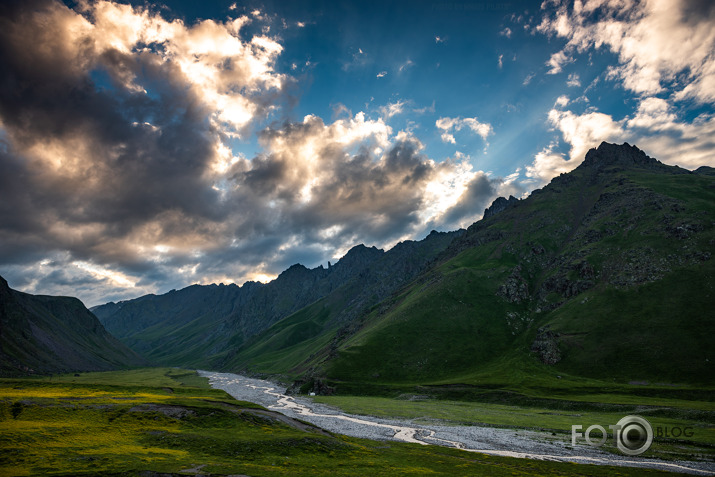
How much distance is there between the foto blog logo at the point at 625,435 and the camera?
200 ft

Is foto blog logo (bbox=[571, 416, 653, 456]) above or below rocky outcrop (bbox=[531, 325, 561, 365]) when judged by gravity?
below

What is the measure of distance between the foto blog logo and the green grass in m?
20.1

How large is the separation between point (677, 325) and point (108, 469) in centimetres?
19131

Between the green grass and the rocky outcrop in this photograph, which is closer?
the green grass

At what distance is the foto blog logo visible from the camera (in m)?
→ 61.0

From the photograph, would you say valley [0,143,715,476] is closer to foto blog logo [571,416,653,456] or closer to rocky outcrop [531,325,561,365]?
rocky outcrop [531,325,561,365]

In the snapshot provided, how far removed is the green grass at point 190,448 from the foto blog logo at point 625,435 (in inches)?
792

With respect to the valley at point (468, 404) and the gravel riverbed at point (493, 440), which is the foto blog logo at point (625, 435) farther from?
the gravel riverbed at point (493, 440)

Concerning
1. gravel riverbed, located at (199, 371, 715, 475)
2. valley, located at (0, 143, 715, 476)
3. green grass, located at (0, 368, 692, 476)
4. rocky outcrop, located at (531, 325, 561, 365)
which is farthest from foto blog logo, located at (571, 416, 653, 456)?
rocky outcrop, located at (531, 325, 561, 365)

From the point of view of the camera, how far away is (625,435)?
7025 centimetres

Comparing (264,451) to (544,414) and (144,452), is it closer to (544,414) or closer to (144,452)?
(144,452)

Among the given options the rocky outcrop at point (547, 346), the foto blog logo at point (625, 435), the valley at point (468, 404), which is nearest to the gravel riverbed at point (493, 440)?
the valley at point (468, 404)

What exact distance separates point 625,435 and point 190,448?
82.7 m

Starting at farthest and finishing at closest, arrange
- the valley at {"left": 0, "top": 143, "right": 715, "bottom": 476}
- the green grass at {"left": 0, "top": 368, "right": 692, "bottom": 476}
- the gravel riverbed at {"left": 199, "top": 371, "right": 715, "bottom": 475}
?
the gravel riverbed at {"left": 199, "top": 371, "right": 715, "bottom": 475}, the valley at {"left": 0, "top": 143, "right": 715, "bottom": 476}, the green grass at {"left": 0, "top": 368, "right": 692, "bottom": 476}
